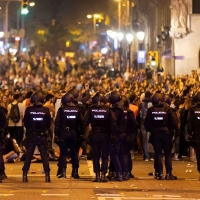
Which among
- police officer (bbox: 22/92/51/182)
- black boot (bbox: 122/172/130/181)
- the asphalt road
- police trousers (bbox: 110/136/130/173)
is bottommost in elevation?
the asphalt road

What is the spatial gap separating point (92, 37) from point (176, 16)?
8022cm

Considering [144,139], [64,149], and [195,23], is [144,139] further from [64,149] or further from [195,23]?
[195,23]

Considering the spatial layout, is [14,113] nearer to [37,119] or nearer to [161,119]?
[37,119]

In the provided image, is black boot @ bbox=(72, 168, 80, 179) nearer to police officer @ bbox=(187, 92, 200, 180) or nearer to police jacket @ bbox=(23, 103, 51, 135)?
police jacket @ bbox=(23, 103, 51, 135)

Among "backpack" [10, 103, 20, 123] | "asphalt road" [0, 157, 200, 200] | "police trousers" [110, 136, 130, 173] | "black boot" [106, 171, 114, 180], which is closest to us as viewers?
"asphalt road" [0, 157, 200, 200]

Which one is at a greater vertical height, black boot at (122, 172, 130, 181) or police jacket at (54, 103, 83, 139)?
police jacket at (54, 103, 83, 139)

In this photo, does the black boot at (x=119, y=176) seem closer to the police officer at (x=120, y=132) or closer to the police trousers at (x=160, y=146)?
the police officer at (x=120, y=132)

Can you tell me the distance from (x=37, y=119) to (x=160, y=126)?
8.56 feet

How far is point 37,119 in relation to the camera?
17.5m

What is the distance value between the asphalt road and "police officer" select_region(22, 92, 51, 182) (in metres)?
0.53

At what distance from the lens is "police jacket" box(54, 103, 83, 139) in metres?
17.9

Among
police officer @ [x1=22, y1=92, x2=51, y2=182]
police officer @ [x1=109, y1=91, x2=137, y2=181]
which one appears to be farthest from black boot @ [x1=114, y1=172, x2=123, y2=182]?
police officer @ [x1=22, y1=92, x2=51, y2=182]

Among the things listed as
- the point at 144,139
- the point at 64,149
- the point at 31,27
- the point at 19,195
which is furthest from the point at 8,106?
the point at 31,27

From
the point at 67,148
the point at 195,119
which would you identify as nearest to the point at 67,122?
the point at 67,148
